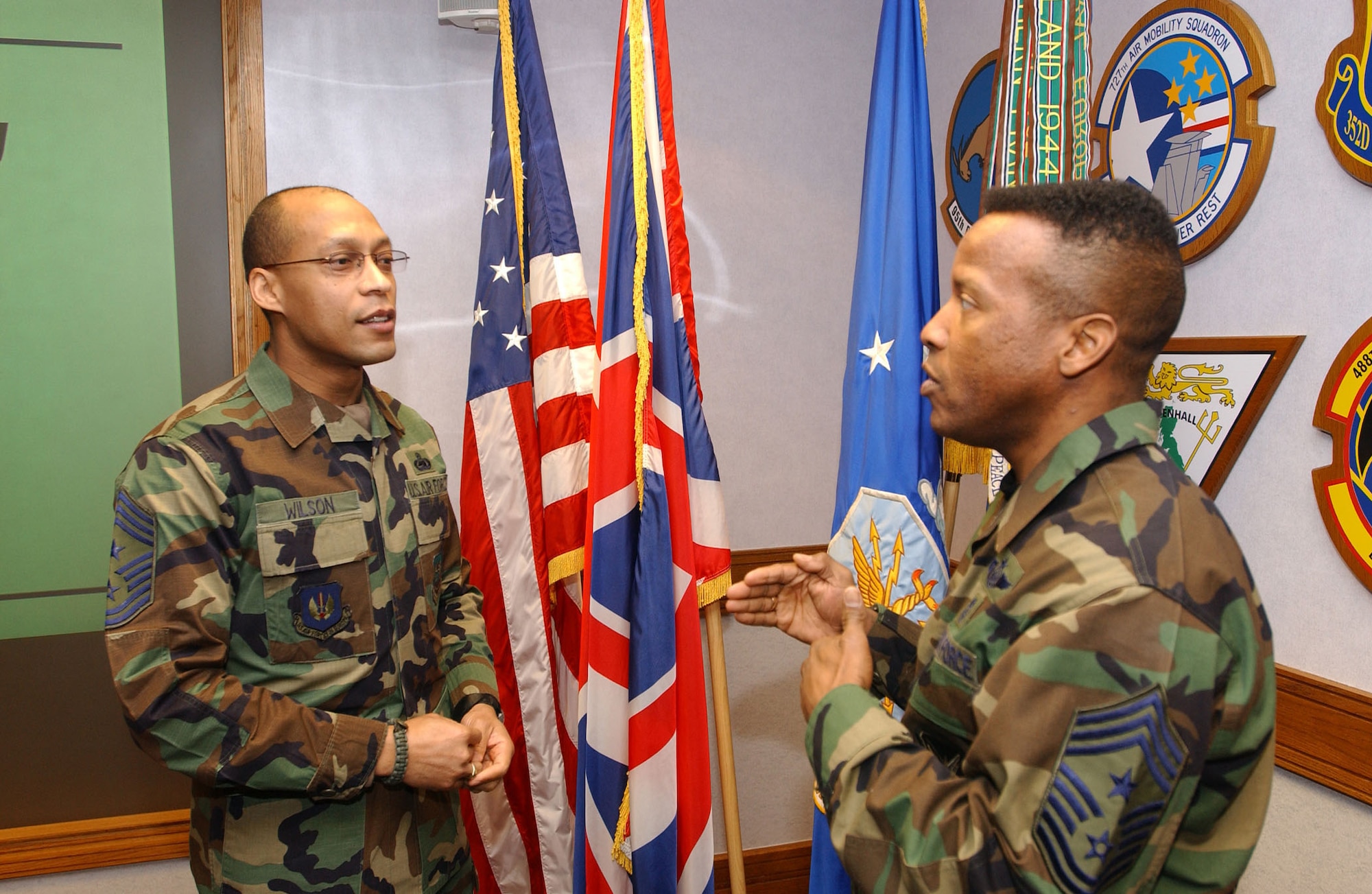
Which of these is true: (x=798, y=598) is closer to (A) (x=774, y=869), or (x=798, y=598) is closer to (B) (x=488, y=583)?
(B) (x=488, y=583)

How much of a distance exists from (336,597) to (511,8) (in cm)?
140

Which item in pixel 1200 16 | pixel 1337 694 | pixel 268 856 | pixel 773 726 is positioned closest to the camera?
pixel 268 856

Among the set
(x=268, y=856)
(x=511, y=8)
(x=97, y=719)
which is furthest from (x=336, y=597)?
(x=511, y=8)

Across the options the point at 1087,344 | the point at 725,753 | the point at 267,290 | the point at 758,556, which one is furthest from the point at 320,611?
the point at 758,556

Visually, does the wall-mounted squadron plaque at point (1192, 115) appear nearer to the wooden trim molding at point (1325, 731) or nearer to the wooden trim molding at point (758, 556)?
the wooden trim molding at point (1325, 731)

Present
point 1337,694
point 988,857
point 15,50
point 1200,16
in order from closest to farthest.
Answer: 1. point 988,857
2. point 1337,694
3. point 1200,16
4. point 15,50

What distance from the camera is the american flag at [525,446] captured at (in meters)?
1.93

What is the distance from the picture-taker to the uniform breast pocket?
50.8 inches

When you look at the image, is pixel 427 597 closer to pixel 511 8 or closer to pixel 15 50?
pixel 511 8

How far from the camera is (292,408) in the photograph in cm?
138

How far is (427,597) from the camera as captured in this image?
152 cm

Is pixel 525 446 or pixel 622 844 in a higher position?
pixel 525 446

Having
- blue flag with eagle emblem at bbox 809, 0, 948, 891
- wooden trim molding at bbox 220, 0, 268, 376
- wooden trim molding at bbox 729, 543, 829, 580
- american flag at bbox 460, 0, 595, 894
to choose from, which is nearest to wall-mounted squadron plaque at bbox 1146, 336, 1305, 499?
blue flag with eagle emblem at bbox 809, 0, 948, 891

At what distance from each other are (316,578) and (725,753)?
935 mm
